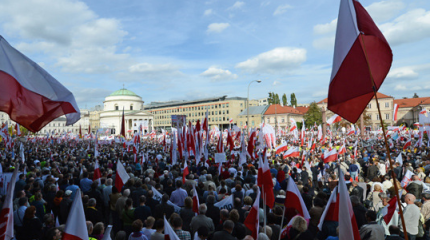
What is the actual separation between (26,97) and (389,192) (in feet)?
26.5

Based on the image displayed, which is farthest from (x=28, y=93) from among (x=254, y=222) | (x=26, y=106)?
(x=254, y=222)

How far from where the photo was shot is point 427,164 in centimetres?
1246

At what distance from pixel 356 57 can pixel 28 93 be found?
4447mm

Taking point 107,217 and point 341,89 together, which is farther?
point 107,217

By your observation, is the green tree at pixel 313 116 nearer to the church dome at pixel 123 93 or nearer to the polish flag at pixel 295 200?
the church dome at pixel 123 93

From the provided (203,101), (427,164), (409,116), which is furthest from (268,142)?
(203,101)

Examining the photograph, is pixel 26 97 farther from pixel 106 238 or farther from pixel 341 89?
pixel 341 89

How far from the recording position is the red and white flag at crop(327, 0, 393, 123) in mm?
3715

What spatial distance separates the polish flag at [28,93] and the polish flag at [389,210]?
20.0 ft

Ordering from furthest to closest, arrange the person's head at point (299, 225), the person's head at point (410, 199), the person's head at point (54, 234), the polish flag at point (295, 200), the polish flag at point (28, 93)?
the person's head at point (410, 199) → the polish flag at point (295, 200) → the person's head at point (299, 225) → the person's head at point (54, 234) → the polish flag at point (28, 93)

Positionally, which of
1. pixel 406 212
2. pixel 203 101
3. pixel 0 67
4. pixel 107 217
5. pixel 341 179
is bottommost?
pixel 107 217

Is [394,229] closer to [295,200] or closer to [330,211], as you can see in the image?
[330,211]

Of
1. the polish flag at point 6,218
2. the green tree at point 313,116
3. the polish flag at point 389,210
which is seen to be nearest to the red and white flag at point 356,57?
the polish flag at point 389,210

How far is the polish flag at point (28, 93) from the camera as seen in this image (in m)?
4.26
